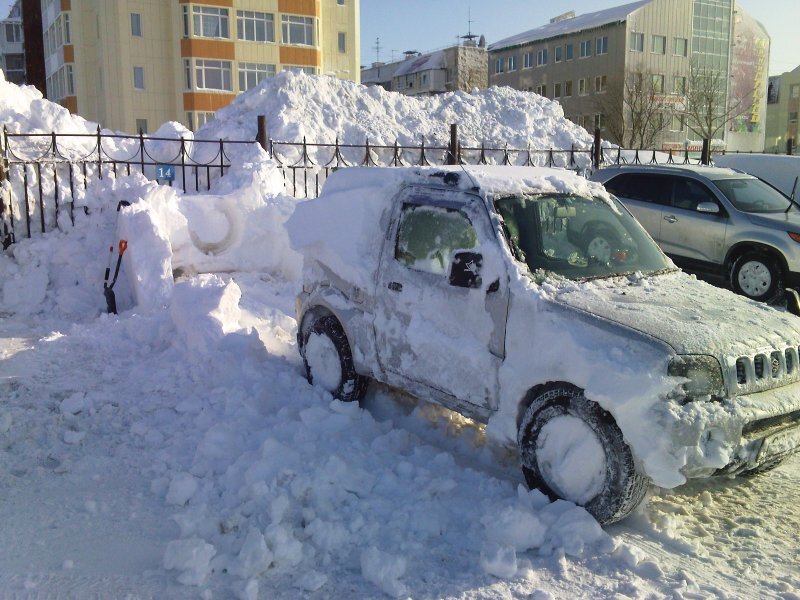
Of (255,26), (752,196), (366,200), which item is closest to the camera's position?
(366,200)

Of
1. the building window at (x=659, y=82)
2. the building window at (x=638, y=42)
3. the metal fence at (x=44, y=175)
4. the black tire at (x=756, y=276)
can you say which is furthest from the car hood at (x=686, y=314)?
the building window at (x=638, y=42)

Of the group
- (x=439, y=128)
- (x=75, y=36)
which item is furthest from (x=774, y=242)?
(x=75, y=36)

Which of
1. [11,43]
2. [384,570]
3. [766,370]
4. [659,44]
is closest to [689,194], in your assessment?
[766,370]

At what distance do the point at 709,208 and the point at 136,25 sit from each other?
115 feet

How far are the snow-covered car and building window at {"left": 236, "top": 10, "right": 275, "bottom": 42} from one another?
1416 inches

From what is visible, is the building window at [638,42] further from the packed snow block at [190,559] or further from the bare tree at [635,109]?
the packed snow block at [190,559]

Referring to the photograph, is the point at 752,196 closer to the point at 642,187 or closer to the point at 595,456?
the point at 642,187

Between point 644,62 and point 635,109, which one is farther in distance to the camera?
point 644,62

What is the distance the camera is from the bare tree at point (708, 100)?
47.0 metres

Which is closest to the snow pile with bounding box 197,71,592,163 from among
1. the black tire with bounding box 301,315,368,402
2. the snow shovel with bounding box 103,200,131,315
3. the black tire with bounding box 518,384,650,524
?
the snow shovel with bounding box 103,200,131,315

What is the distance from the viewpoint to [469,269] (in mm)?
4527

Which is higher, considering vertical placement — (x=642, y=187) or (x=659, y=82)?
(x=659, y=82)

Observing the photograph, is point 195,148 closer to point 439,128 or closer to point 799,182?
point 439,128

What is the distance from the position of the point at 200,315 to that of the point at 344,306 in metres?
1.94
